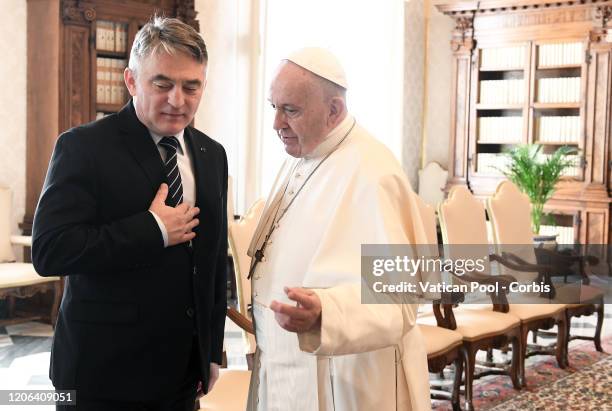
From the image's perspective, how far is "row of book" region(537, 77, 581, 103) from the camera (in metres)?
8.91

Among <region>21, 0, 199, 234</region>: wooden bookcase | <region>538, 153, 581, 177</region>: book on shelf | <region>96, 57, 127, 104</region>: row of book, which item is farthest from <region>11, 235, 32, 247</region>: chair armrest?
<region>538, 153, 581, 177</region>: book on shelf

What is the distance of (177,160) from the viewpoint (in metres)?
2.02

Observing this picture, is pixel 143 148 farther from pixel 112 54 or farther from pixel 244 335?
pixel 112 54

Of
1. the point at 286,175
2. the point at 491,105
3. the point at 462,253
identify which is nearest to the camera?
the point at 286,175

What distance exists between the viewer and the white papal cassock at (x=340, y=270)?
1938 mm

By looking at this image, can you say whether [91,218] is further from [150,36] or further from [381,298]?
[381,298]

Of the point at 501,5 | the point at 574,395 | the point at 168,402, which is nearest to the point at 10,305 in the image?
the point at 574,395

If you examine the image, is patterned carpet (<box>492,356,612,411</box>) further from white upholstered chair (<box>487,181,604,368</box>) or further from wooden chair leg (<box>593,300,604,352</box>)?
wooden chair leg (<box>593,300,604,352</box>)

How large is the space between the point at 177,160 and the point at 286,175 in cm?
41

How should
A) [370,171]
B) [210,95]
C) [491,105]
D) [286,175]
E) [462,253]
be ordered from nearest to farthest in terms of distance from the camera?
[370,171]
[286,175]
[462,253]
[210,95]
[491,105]

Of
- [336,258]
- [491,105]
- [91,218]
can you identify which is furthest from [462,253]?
[491,105]

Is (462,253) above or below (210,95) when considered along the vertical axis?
below

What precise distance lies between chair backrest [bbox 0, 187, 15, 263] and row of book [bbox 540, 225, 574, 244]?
5739 mm

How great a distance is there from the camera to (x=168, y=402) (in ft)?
6.43
